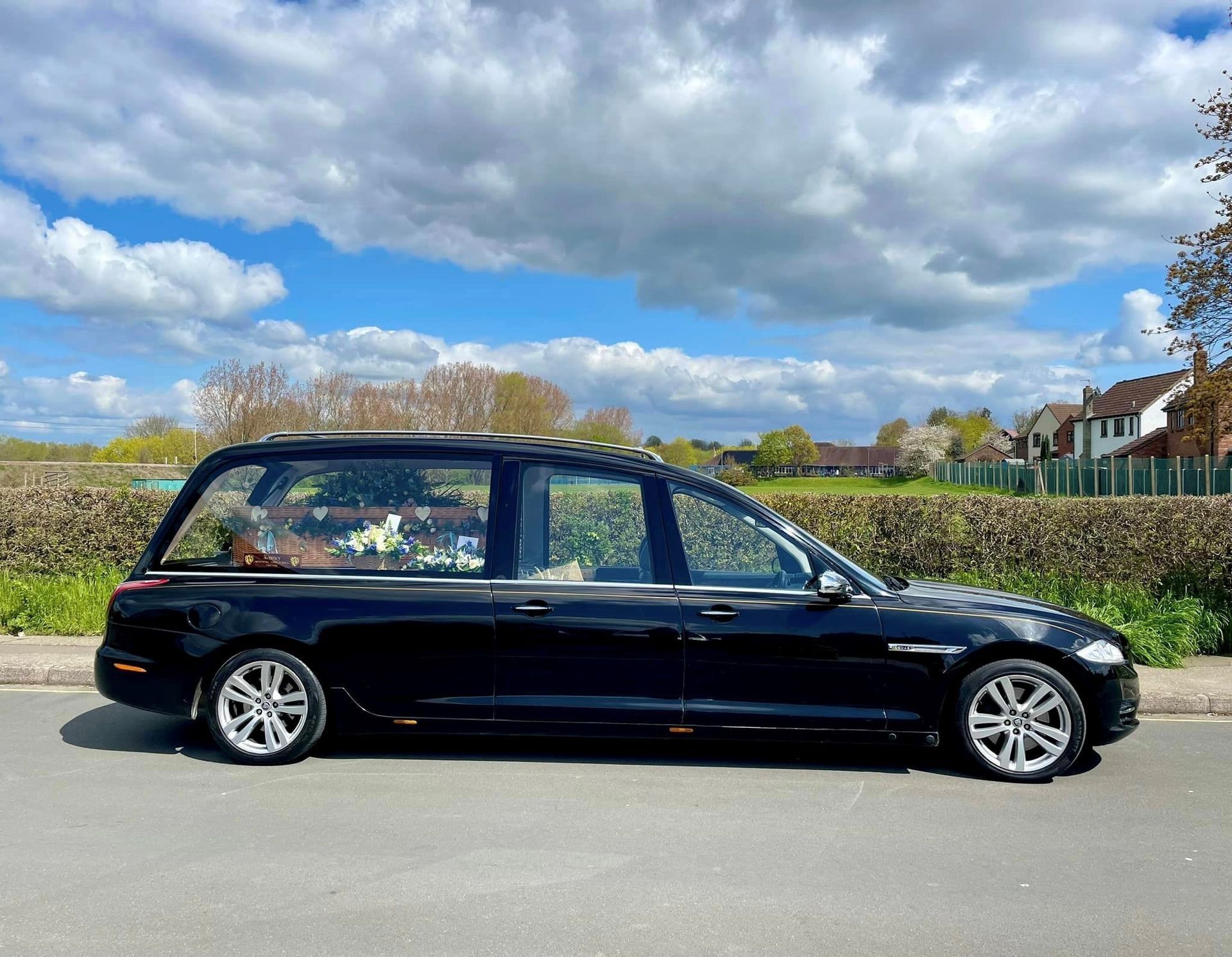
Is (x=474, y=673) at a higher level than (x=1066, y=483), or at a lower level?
lower

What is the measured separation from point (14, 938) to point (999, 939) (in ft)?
11.7

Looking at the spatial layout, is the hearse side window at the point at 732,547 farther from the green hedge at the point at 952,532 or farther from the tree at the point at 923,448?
the tree at the point at 923,448

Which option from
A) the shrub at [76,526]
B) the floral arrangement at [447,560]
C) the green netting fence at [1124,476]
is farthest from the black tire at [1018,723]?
the green netting fence at [1124,476]

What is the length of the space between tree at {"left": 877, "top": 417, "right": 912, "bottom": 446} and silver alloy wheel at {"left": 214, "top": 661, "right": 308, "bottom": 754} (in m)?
172

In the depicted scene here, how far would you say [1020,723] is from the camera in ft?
18.3

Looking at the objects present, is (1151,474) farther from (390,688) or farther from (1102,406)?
(1102,406)

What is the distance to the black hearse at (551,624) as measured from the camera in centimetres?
550

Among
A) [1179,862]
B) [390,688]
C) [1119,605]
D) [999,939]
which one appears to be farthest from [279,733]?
[1119,605]

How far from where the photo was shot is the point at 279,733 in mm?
5719

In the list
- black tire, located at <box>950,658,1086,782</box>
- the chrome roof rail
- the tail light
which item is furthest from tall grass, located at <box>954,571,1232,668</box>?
the tail light

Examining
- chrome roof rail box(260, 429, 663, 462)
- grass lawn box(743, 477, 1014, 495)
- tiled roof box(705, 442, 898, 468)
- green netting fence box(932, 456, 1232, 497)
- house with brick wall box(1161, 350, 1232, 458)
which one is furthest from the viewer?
tiled roof box(705, 442, 898, 468)

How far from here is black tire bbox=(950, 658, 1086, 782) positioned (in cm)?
553

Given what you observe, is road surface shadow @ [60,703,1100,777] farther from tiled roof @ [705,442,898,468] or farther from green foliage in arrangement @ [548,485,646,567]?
tiled roof @ [705,442,898,468]

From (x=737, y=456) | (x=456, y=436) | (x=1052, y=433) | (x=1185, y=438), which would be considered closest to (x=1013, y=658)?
(x=456, y=436)
